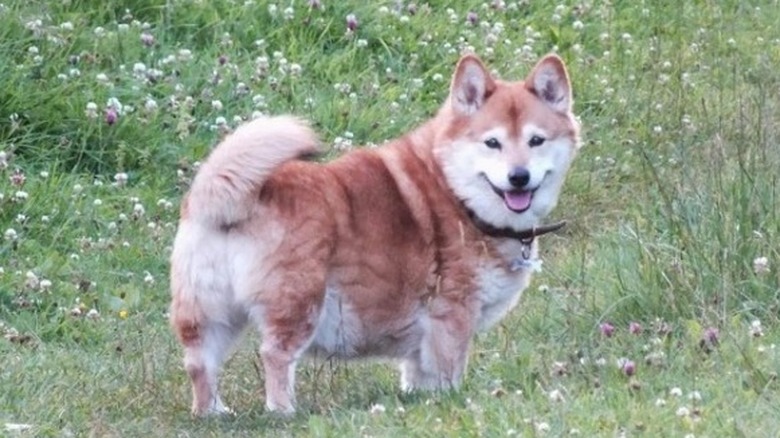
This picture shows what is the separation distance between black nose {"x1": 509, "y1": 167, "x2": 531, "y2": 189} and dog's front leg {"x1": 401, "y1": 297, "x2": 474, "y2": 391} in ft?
1.63

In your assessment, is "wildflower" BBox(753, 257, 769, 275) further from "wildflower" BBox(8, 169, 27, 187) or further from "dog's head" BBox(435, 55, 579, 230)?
"wildflower" BBox(8, 169, 27, 187)

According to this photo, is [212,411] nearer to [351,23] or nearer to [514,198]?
[514,198]

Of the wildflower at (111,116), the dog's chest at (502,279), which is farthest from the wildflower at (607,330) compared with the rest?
the wildflower at (111,116)

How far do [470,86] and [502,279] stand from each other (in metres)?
0.76

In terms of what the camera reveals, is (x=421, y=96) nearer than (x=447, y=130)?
No

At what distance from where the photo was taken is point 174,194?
9.41 meters

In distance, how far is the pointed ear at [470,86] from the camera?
6.96 meters

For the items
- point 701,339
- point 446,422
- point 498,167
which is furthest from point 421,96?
point 446,422

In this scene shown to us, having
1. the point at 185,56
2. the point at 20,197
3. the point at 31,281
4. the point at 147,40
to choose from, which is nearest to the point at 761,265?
the point at 31,281

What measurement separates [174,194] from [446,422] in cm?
417

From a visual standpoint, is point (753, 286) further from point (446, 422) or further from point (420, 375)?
point (446, 422)

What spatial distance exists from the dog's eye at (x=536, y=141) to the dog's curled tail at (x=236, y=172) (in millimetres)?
1003

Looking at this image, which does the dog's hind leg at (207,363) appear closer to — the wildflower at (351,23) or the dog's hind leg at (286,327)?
the dog's hind leg at (286,327)

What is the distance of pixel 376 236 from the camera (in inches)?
261
